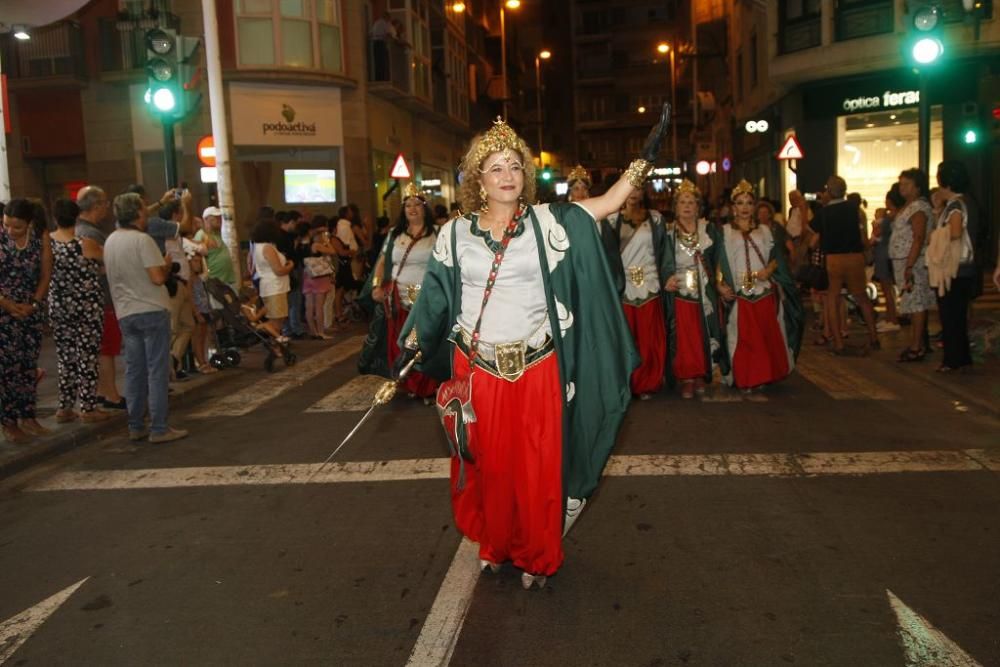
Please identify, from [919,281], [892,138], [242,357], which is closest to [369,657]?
[919,281]

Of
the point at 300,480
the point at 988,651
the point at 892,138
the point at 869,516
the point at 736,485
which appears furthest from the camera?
the point at 892,138

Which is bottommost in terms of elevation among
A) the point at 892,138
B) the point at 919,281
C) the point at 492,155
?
the point at 919,281

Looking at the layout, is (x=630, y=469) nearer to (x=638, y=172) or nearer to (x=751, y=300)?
(x=638, y=172)

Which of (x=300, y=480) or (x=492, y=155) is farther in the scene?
(x=300, y=480)

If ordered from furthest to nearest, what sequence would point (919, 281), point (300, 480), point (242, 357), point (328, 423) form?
point (242, 357)
point (919, 281)
point (328, 423)
point (300, 480)

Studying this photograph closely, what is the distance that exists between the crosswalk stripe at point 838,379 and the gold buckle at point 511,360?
525 cm

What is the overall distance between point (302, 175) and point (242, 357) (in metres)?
13.5

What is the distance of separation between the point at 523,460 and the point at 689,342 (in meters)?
4.91

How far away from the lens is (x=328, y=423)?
8367mm

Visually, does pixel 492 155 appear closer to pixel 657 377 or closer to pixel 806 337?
pixel 657 377

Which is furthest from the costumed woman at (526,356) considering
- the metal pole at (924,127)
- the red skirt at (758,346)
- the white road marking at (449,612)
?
the metal pole at (924,127)

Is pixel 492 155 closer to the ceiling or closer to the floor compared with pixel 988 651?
closer to the ceiling

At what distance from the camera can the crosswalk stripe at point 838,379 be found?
→ 345 inches

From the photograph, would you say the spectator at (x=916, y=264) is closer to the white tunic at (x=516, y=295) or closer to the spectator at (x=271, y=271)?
the white tunic at (x=516, y=295)
